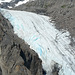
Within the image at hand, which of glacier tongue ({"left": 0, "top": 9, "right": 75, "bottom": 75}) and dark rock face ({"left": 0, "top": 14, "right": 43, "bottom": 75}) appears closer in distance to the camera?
dark rock face ({"left": 0, "top": 14, "right": 43, "bottom": 75})

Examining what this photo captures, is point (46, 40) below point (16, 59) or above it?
below

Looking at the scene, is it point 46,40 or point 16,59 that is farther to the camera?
point 46,40

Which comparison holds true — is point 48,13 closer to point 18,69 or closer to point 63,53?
point 63,53

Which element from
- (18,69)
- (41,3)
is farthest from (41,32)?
(41,3)

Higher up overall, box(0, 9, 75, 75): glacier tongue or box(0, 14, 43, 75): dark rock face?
box(0, 14, 43, 75): dark rock face

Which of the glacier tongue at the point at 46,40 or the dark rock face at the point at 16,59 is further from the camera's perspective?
the glacier tongue at the point at 46,40
